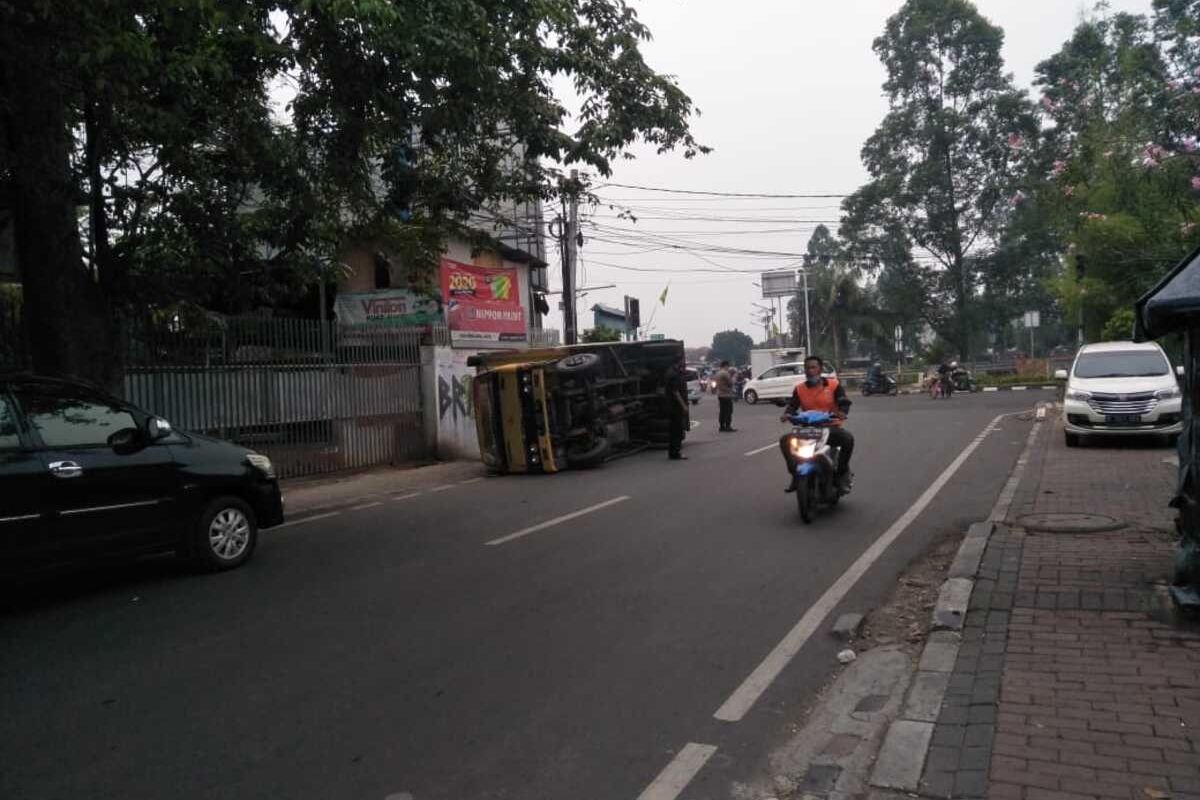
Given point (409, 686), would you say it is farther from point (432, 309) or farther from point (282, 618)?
point (432, 309)

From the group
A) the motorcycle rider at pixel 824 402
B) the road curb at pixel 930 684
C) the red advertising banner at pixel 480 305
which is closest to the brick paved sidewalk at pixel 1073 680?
the road curb at pixel 930 684

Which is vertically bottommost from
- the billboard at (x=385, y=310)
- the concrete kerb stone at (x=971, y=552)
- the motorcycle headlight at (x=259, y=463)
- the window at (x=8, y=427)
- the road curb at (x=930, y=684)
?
the road curb at (x=930, y=684)

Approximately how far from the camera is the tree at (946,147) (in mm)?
44688

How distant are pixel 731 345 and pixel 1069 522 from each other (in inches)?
5192

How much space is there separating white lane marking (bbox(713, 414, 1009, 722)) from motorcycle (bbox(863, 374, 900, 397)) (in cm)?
3079

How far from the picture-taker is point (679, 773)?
3.84m

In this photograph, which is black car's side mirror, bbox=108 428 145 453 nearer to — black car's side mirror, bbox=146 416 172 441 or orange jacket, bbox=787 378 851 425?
black car's side mirror, bbox=146 416 172 441

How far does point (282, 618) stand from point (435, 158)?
7214 millimetres

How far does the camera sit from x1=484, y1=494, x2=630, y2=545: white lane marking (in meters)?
8.95

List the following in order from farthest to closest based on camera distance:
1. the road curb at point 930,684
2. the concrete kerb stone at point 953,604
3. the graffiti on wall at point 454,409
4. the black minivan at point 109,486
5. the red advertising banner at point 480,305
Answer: the red advertising banner at point 480,305 → the graffiti on wall at point 454,409 → the black minivan at point 109,486 → the concrete kerb stone at point 953,604 → the road curb at point 930,684

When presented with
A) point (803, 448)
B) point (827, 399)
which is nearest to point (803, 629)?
point (803, 448)

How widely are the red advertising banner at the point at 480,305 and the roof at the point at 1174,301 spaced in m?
15.2

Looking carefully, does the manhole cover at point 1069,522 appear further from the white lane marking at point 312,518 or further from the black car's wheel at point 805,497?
the white lane marking at point 312,518

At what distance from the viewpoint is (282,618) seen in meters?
6.24
